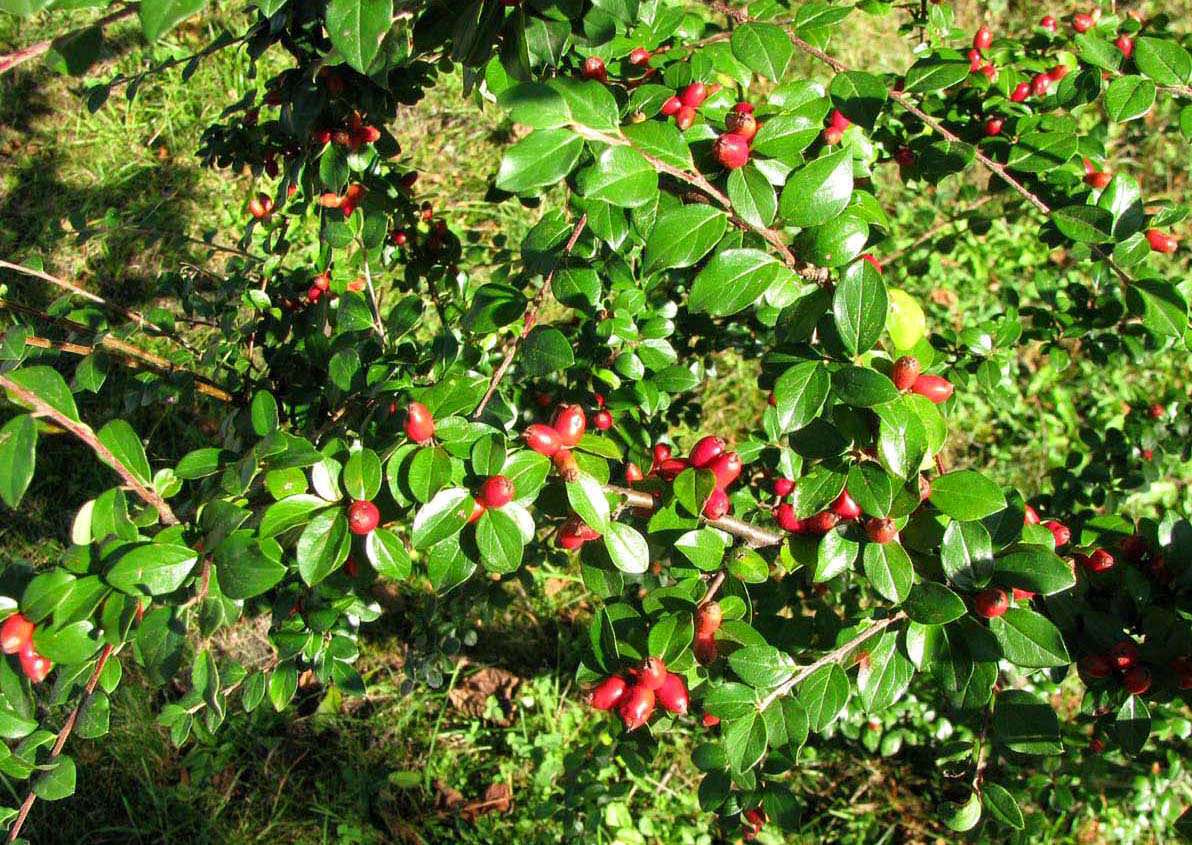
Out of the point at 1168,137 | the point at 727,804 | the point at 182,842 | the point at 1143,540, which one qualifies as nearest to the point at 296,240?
the point at 182,842

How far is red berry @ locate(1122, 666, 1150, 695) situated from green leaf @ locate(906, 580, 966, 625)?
31 centimetres

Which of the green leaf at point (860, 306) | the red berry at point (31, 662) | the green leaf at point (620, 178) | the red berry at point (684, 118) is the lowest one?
the red berry at point (31, 662)

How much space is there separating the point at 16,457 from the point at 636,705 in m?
0.76

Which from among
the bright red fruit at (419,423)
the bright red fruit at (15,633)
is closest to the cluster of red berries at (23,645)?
the bright red fruit at (15,633)

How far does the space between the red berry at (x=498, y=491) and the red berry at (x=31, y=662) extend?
0.55 meters

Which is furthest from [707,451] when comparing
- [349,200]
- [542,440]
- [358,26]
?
[349,200]

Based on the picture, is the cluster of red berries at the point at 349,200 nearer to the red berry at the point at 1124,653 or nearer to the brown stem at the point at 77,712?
the brown stem at the point at 77,712

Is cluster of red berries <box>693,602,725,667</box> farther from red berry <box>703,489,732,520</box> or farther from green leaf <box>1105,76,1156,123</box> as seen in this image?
green leaf <box>1105,76,1156,123</box>

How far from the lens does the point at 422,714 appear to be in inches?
104

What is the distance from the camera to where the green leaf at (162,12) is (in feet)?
2.46

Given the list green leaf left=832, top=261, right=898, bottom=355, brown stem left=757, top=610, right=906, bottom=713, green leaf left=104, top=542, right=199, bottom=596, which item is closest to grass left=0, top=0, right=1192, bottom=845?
brown stem left=757, top=610, right=906, bottom=713

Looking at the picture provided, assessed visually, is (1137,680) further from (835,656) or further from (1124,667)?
(835,656)

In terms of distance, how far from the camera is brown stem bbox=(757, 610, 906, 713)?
3.63ft

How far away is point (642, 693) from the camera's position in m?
1.07
